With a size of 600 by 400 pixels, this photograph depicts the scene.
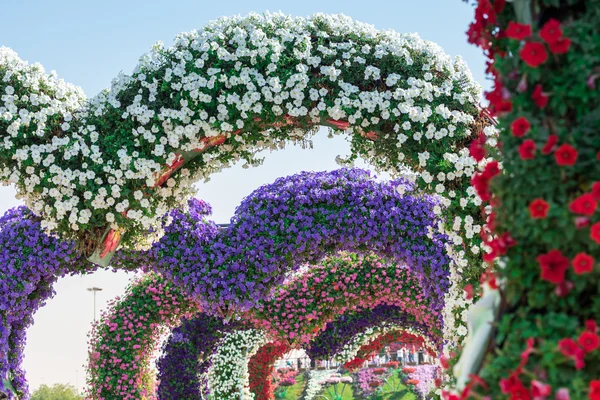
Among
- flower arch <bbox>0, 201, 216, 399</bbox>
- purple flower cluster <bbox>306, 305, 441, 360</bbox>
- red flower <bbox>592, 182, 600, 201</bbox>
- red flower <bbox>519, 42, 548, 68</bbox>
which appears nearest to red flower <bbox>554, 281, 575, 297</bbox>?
red flower <bbox>592, 182, 600, 201</bbox>

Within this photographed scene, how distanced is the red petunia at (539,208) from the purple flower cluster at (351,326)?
1337 cm

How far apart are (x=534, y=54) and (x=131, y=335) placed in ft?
39.8

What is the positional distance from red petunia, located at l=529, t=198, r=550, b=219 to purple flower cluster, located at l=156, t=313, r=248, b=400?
1462 centimetres

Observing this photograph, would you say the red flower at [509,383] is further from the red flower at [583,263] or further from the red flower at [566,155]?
the red flower at [566,155]

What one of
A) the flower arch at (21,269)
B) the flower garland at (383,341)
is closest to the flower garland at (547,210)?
the flower arch at (21,269)

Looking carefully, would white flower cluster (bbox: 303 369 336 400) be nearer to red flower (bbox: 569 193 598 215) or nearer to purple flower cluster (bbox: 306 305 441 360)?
purple flower cluster (bbox: 306 305 441 360)

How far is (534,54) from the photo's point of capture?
215 centimetres

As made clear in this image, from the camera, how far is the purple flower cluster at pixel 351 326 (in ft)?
51.3

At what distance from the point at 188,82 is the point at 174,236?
3702mm

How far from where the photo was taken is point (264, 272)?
29.6 feet

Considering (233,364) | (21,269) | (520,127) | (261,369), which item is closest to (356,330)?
(233,364)

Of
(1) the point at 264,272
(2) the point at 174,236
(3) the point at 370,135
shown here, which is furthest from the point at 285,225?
(3) the point at 370,135

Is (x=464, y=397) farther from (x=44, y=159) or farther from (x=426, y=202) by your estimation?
(x=426, y=202)

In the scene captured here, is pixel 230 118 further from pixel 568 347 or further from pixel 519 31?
pixel 568 347
